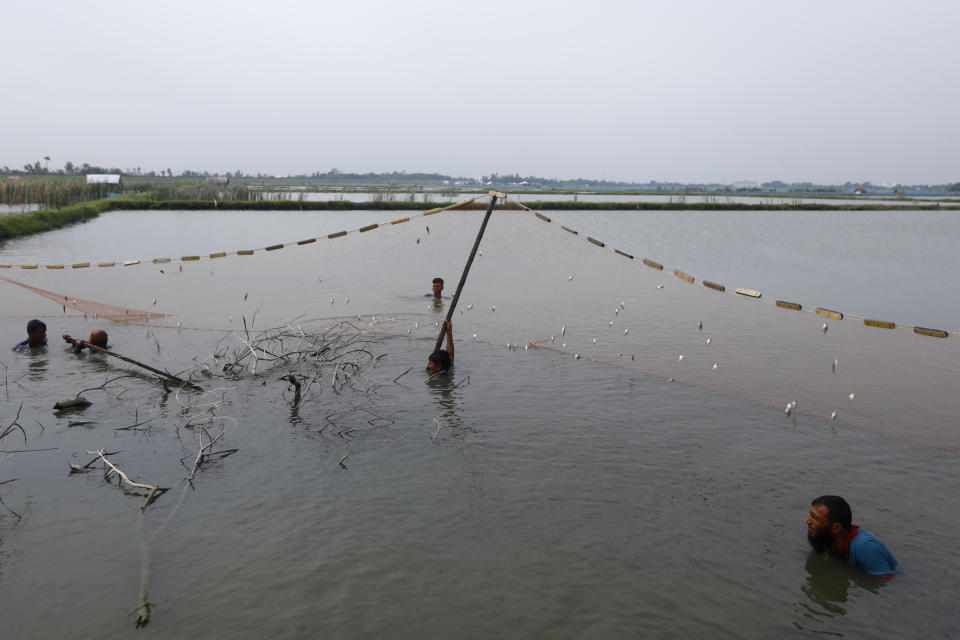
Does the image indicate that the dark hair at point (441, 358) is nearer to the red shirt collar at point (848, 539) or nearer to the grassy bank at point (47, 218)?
the red shirt collar at point (848, 539)

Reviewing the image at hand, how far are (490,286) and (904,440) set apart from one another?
13.5 metres

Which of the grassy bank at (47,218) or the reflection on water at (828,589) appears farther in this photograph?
the grassy bank at (47,218)

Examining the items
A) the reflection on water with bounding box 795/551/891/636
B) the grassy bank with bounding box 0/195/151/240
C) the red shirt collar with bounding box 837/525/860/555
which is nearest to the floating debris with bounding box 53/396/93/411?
the reflection on water with bounding box 795/551/891/636

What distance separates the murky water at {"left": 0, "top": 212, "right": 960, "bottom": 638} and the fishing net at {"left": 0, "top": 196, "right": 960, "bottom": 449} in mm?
127

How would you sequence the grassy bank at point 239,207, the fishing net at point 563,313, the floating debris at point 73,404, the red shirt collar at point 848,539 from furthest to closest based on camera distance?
the grassy bank at point 239,207 → the fishing net at point 563,313 → the floating debris at point 73,404 → the red shirt collar at point 848,539

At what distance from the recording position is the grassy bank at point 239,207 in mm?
32266

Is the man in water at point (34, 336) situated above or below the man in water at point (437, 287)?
below

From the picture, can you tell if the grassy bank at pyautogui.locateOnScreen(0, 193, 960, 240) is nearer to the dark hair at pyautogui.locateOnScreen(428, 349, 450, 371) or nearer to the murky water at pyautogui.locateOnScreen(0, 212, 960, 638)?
the murky water at pyautogui.locateOnScreen(0, 212, 960, 638)

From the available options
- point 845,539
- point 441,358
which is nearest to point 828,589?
point 845,539

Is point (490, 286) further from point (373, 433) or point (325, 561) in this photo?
point (325, 561)

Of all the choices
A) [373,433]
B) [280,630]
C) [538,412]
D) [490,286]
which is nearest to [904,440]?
[538,412]

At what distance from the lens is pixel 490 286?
20.5 meters

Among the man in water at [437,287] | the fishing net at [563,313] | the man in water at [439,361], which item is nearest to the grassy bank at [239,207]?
the fishing net at [563,313]

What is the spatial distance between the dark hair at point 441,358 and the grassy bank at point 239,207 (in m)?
21.7
